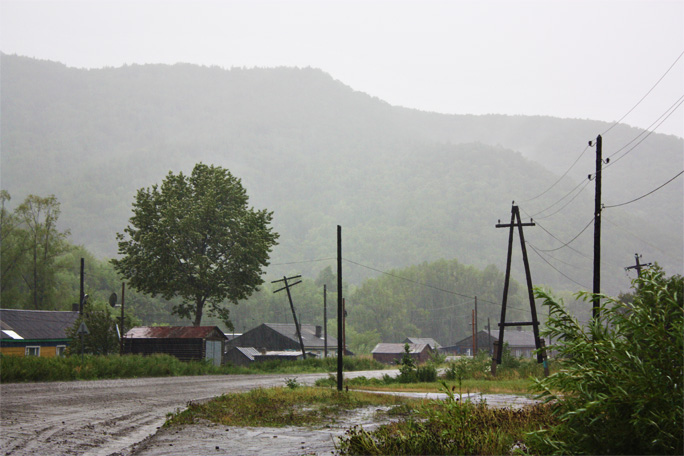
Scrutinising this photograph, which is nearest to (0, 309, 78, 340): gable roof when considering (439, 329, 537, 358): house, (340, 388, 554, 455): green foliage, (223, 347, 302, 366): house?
(223, 347, 302, 366): house

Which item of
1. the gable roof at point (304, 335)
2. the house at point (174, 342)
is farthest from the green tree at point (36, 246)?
the gable roof at point (304, 335)

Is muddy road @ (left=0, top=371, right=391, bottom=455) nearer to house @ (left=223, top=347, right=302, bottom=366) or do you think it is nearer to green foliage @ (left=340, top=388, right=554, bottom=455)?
green foliage @ (left=340, top=388, right=554, bottom=455)

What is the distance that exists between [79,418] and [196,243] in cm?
4158

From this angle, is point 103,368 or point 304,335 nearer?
point 103,368

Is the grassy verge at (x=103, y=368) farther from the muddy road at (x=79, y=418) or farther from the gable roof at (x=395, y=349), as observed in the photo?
the gable roof at (x=395, y=349)

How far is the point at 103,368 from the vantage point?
125ft

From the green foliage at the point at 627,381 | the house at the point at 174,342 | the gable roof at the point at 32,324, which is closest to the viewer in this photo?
the green foliage at the point at 627,381

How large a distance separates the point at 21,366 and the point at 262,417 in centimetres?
2003

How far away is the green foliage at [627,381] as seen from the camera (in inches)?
233

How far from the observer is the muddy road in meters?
12.5

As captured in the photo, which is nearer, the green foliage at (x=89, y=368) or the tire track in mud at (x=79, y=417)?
the tire track in mud at (x=79, y=417)

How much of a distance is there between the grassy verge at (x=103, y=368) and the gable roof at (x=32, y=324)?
1288cm

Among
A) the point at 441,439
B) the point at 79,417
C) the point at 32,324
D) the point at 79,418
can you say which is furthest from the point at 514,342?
the point at 441,439

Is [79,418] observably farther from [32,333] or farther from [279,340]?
[279,340]
